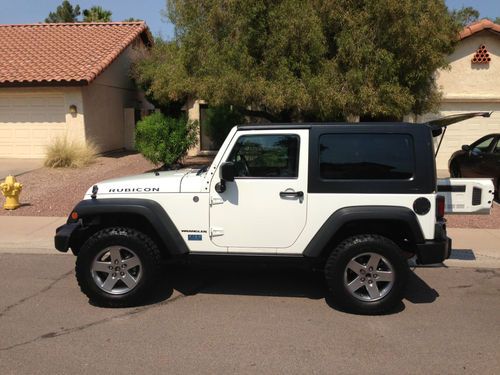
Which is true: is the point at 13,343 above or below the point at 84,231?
below

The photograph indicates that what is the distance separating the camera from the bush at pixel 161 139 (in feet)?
42.3

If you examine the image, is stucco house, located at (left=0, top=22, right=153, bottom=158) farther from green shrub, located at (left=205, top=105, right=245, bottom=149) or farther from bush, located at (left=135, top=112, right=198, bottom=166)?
bush, located at (left=135, top=112, right=198, bottom=166)

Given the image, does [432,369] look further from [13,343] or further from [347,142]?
[13,343]

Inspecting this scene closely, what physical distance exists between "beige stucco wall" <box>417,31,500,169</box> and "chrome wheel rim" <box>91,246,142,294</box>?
12.0 metres

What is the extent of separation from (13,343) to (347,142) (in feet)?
11.0

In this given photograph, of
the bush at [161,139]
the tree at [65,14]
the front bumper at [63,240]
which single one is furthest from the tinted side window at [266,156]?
the tree at [65,14]

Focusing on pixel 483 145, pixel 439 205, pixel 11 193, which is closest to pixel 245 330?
pixel 439 205

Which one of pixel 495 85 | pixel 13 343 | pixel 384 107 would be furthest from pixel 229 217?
pixel 495 85

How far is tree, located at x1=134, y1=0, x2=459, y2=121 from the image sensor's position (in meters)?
9.55

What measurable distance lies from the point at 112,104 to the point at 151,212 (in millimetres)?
16173

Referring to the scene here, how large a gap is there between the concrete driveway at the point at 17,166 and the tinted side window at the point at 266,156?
10.4m

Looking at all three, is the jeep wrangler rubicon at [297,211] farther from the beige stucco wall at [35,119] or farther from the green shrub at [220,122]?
the beige stucco wall at [35,119]

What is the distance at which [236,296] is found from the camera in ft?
16.9

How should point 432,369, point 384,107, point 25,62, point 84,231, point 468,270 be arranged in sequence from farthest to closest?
point 25,62 → point 384,107 → point 468,270 → point 84,231 → point 432,369
